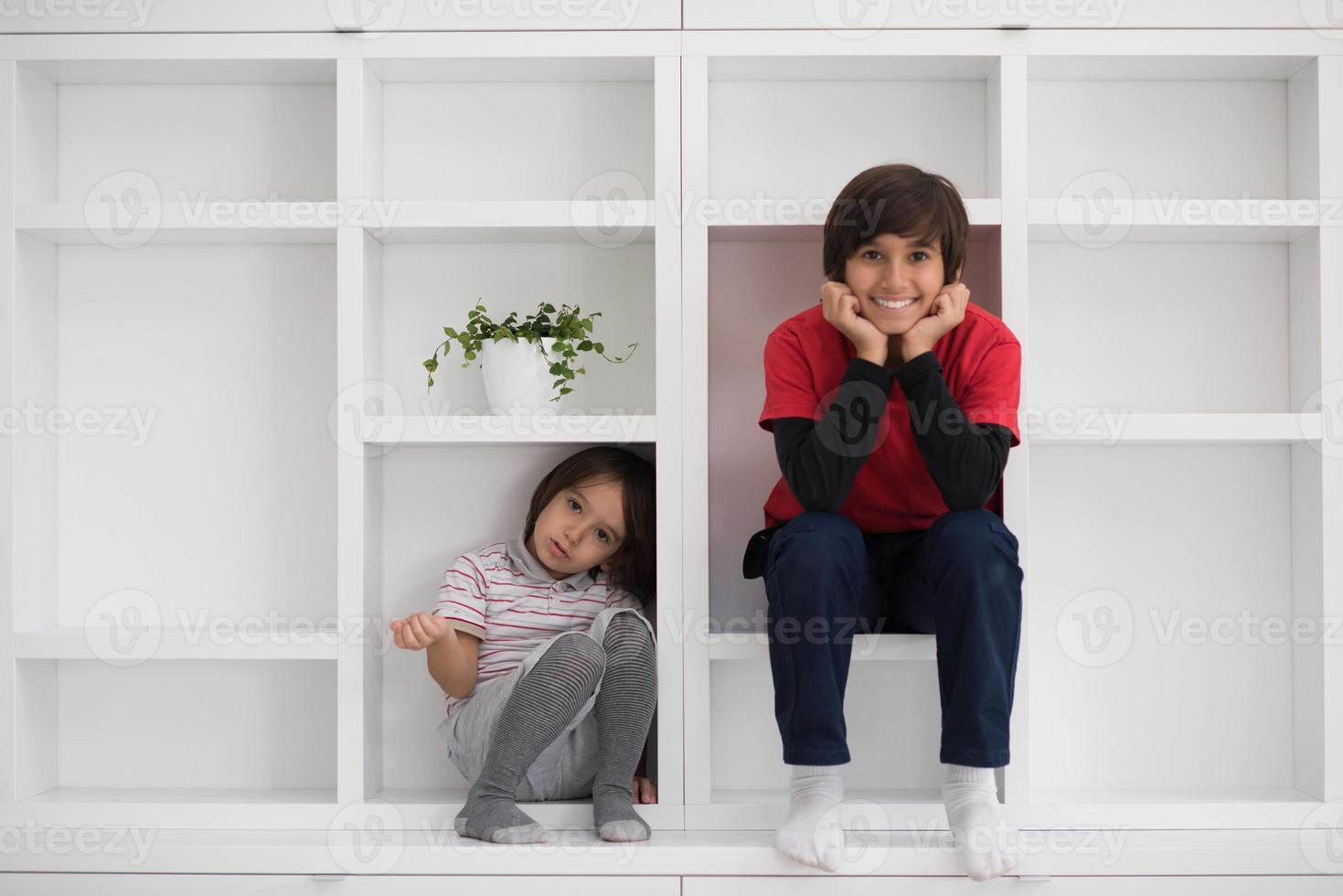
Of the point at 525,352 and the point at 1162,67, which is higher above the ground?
the point at 1162,67

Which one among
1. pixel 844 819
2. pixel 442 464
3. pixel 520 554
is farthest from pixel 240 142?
pixel 844 819

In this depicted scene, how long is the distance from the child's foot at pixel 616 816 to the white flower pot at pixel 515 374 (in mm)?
Answer: 509

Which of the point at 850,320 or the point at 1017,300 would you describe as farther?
the point at 1017,300

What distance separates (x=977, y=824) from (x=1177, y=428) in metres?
0.58

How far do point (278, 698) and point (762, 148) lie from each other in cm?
108

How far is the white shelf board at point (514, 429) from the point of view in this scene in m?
1.38

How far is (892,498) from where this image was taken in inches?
53.5

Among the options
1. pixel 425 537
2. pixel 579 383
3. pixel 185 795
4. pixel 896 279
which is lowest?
pixel 185 795

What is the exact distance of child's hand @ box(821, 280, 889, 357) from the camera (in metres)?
1.26

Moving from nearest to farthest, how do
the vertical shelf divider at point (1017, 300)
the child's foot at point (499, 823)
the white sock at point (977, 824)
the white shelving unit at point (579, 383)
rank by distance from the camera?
1. the white sock at point (977, 824)
2. the child's foot at point (499, 823)
3. the vertical shelf divider at point (1017, 300)
4. the white shelving unit at point (579, 383)

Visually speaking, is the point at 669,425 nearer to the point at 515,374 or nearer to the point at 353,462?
the point at 515,374

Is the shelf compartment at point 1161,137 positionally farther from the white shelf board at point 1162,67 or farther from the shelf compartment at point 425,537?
the shelf compartment at point 425,537

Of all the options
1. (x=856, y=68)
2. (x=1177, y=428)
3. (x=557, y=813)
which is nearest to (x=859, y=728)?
(x=557, y=813)

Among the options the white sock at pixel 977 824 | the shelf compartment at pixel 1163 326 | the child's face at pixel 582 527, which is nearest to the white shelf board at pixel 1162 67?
the shelf compartment at pixel 1163 326
